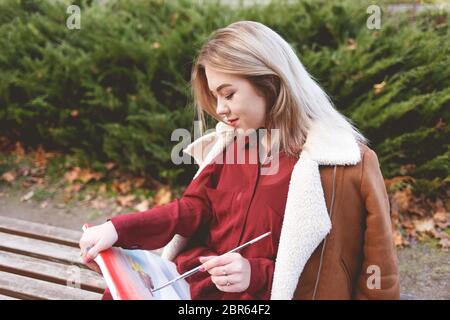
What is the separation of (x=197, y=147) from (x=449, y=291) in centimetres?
182

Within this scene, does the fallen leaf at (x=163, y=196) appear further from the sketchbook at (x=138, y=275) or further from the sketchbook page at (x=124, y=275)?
the sketchbook page at (x=124, y=275)

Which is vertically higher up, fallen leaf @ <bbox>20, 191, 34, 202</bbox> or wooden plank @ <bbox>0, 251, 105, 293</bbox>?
wooden plank @ <bbox>0, 251, 105, 293</bbox>

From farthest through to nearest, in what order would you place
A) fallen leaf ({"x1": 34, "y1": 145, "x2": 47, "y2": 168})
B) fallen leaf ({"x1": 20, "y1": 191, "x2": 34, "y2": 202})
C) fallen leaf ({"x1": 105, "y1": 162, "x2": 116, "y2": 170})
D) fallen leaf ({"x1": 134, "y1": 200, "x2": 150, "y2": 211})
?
1. fallen leaf ({"x1": 34, "y1": 145, "x2": 47, "y2": 168})
2. fallen leaf ({"x1": 105, "y1": 162, "x2": 116, "y2": 170})
3. fallen leaf ({"x1": 20, "y1": 191, "x2": 34, "y2": 202})
4. fallen leaf ({"x1": 134, "y1": 200, "x2": 150, "y2": 211})

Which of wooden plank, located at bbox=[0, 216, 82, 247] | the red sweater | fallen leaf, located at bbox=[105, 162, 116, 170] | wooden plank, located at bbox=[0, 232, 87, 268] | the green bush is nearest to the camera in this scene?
the red sweater

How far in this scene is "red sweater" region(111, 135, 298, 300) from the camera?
6.06 feet

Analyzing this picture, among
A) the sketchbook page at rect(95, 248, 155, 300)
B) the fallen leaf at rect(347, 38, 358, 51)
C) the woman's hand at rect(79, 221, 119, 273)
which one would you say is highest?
the fallen leaf at rect(347, 38, 358, 51)

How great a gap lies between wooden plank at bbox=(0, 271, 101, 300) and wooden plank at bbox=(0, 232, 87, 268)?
0.18m

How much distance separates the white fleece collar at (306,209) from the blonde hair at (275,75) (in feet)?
0.24

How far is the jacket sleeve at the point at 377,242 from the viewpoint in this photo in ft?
5.61

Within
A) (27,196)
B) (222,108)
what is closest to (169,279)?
(222,108)

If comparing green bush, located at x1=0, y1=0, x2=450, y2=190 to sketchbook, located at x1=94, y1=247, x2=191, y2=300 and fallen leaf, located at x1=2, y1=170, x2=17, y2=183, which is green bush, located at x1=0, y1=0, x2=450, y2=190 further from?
sketchbook, located at x1=94, y1=247, x2=191, y2=300

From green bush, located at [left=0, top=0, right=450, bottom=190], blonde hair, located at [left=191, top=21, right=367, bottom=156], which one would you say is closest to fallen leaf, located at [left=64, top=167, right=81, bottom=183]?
green bush, located at [left=0, top=0, right=450, bottom=190]

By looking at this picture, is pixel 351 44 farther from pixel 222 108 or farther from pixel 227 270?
pixel 227 270

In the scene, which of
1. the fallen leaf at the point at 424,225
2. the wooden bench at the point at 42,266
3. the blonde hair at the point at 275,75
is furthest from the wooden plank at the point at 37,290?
the fallen leaf at the point at 424,225
